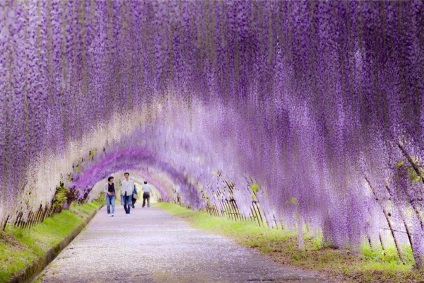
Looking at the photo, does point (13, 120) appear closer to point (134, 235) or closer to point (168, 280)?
point (168, 280)

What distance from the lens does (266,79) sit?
27.0ft

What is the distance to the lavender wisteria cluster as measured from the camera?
22.7 ft

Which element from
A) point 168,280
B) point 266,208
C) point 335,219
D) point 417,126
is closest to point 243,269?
point 168,280

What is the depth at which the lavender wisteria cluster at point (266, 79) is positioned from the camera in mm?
6926

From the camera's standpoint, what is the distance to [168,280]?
834 centimetres

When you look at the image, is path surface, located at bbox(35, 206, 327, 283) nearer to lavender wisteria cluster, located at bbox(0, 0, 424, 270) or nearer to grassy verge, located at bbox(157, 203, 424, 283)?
grassy verge, located at bbox(157, 203, 424, 283)

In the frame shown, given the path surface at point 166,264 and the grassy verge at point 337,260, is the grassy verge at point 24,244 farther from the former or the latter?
the grassy verge at point 337,260

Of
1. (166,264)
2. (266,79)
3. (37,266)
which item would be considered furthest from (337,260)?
(37,266)

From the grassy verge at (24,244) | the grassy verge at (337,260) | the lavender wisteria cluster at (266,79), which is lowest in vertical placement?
the grassy verge at (337,260)

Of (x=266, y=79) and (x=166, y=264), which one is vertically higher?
(x=266, y=79)

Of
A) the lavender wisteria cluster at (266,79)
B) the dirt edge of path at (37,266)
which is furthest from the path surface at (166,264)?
Answer: the lavender wisteria cluster at (266,79)

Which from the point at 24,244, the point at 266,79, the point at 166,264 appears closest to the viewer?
the point at 266,79

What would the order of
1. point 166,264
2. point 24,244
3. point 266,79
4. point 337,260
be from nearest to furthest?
point 266,79 < point 337,260 < point 166,264 < point 24,244

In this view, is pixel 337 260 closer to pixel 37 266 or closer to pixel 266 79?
pixel 266 79
